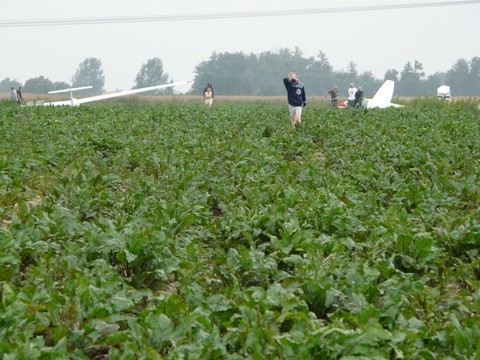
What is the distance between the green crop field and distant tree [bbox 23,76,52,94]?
147 metres

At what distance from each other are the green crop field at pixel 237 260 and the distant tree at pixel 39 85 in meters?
147

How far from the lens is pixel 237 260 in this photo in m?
5.69

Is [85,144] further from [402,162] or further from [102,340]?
[102,340]

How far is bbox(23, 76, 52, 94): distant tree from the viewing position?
153 m

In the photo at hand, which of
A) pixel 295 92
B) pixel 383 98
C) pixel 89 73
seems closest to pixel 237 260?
pixel 295 92

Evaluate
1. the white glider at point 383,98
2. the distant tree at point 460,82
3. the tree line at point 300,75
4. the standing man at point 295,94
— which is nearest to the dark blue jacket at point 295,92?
the standing man at point 295,94

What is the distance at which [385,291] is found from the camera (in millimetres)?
5129

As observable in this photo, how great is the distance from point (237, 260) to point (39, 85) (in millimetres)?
154874

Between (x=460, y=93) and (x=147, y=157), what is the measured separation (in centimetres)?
16280

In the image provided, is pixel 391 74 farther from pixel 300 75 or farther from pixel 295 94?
pixel 295 94

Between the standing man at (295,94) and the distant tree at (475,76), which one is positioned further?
the distant tree at (475,76)

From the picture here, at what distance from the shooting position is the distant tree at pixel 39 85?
153m

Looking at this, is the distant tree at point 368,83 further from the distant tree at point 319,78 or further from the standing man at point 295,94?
the standing man at point 295,94

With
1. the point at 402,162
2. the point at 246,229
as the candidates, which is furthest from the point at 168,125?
the point at 246,229
